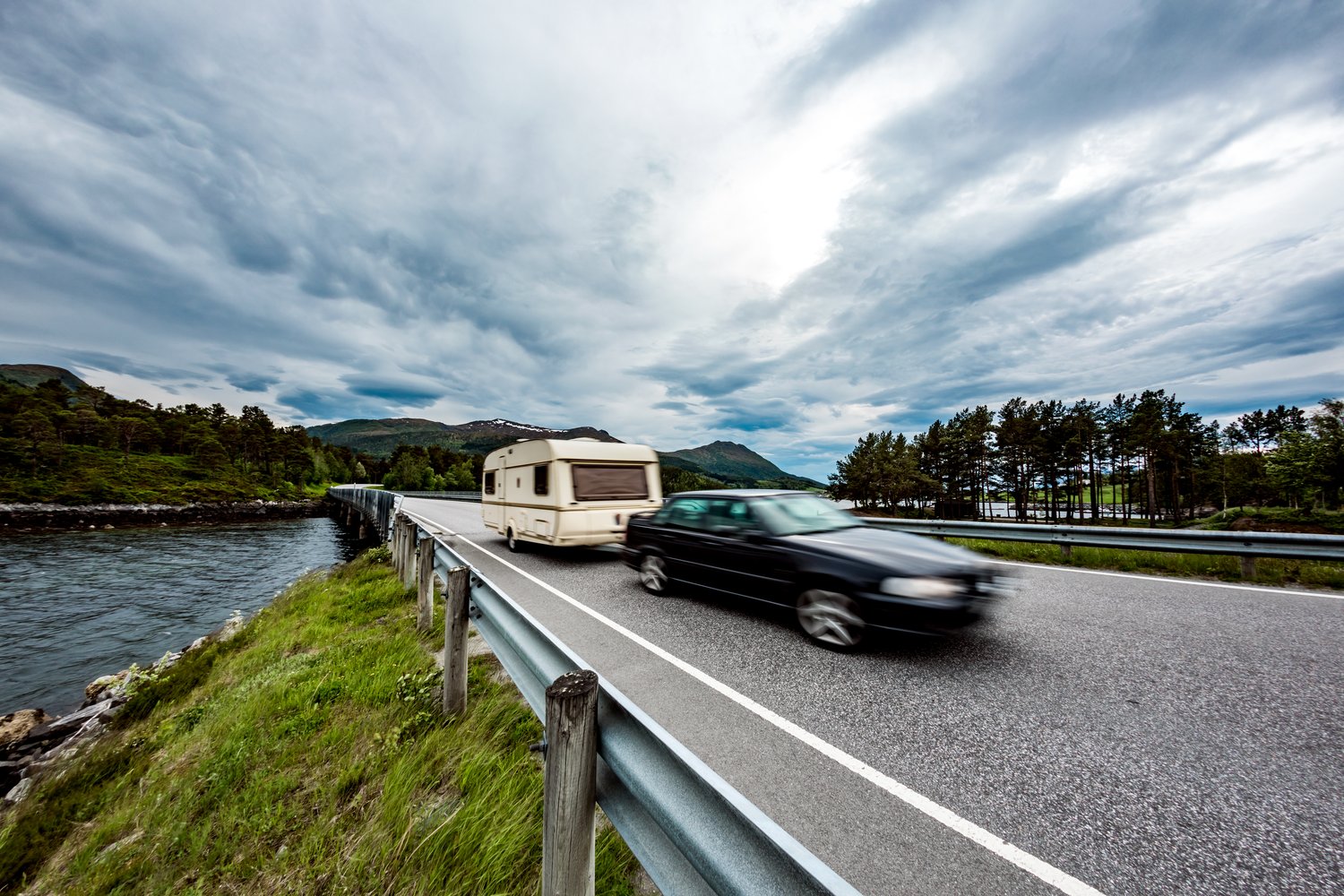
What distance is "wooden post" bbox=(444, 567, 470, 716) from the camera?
3.54 meters

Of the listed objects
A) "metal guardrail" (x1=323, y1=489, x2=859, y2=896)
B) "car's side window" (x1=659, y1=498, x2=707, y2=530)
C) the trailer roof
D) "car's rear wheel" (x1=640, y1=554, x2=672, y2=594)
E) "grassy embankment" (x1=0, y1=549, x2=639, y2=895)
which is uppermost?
the trailer roof

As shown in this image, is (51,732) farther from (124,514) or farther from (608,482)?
(124,514)

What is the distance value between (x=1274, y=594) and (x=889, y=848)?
699 centimetres

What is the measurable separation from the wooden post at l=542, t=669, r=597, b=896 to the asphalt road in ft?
3.77

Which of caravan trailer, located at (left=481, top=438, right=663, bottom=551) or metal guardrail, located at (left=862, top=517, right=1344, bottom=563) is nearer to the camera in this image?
metal guardrail, located at (left=862, top=517, right=1344, bottom=563)

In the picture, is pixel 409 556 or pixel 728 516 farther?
pixel 409 556

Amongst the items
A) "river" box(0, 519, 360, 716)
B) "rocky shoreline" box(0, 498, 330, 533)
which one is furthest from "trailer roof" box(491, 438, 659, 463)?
"rocky shoreline" box(0, 498, 330, 533)

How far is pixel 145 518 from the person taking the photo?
132ft

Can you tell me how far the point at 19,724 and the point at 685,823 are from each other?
35.4 ft

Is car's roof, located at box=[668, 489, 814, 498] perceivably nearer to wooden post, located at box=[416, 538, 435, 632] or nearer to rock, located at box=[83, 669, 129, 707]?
wooden post, located at box=[416, 538, 435, 632]

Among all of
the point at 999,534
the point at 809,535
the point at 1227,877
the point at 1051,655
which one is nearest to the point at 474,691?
the point at 809,535

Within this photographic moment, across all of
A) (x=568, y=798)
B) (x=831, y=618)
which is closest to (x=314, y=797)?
(x=568, y=798)

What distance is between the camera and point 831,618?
4.36 meters

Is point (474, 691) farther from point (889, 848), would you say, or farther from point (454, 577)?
point (889, 848)
